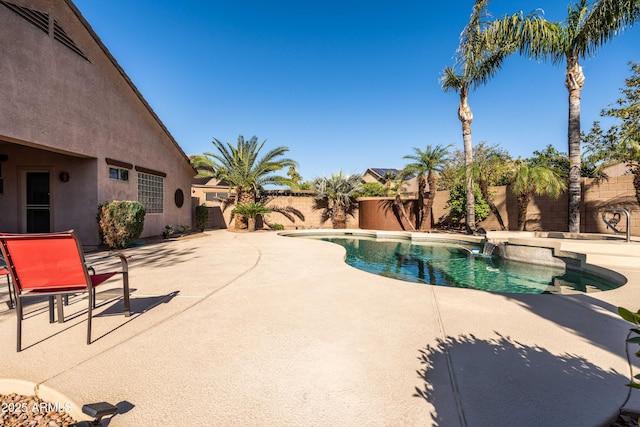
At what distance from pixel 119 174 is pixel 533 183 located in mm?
17541

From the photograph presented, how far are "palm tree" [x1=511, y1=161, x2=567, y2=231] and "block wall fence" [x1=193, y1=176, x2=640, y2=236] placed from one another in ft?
2.97

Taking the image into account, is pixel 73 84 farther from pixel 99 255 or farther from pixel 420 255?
pixel 420 255

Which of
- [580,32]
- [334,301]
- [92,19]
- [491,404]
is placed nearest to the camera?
[491,404]

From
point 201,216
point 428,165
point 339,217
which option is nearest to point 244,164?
point 201,216

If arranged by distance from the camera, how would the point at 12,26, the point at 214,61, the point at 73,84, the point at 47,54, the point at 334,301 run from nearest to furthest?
the point at 334,301, the point at 12,26, the point at 47,54, the point at 73,84, the point at 214,61

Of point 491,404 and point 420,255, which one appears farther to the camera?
point 420,255

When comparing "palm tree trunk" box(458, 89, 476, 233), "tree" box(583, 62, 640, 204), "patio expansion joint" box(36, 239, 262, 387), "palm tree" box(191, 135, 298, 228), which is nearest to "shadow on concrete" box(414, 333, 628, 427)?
"patio expansion joint" box(36, 239, 262, 387)

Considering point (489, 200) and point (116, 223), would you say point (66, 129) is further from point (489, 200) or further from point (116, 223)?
point (489, 200)

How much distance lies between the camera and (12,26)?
6945 millimetres

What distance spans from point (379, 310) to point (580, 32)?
14.8 meters

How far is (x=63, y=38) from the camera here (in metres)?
8.27

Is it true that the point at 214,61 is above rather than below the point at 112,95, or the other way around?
above

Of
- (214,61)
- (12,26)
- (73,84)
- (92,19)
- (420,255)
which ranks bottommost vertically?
(420,255)

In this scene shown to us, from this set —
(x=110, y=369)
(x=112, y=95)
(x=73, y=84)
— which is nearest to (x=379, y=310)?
(x=110, y=369)
